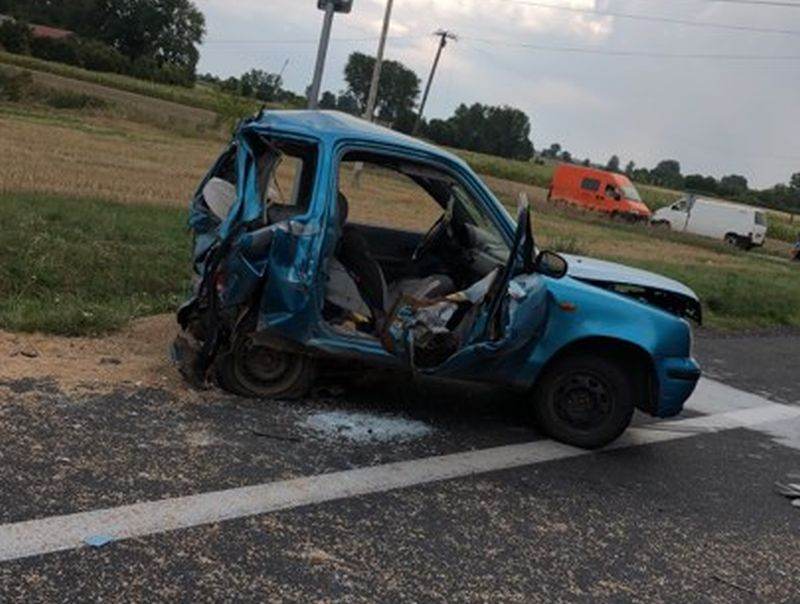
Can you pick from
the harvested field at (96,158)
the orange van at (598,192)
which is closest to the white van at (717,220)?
the orange van at (598,192)

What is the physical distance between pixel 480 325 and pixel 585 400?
944mm

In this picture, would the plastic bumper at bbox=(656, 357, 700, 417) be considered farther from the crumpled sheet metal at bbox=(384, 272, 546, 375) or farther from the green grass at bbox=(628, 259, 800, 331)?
the green grass at bbox=(628, 259, 800, 331)

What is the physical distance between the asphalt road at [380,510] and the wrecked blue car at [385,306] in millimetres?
335

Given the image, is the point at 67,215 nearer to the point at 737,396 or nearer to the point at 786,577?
the point at 737,396

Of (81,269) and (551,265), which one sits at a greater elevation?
(551,265)

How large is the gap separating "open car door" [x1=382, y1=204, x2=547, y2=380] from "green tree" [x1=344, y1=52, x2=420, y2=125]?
330 feet

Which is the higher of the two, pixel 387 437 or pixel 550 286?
pixel 550 286

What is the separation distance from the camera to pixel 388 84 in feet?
350

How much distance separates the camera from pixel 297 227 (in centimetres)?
561

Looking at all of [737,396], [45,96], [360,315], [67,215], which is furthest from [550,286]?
[45,96]

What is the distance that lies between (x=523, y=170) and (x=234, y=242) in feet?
225

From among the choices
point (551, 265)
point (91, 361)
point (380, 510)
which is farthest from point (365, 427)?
point (91, 361)

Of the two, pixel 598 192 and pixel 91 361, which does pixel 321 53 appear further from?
pixel 598 192

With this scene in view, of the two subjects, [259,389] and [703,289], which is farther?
[703,289]
